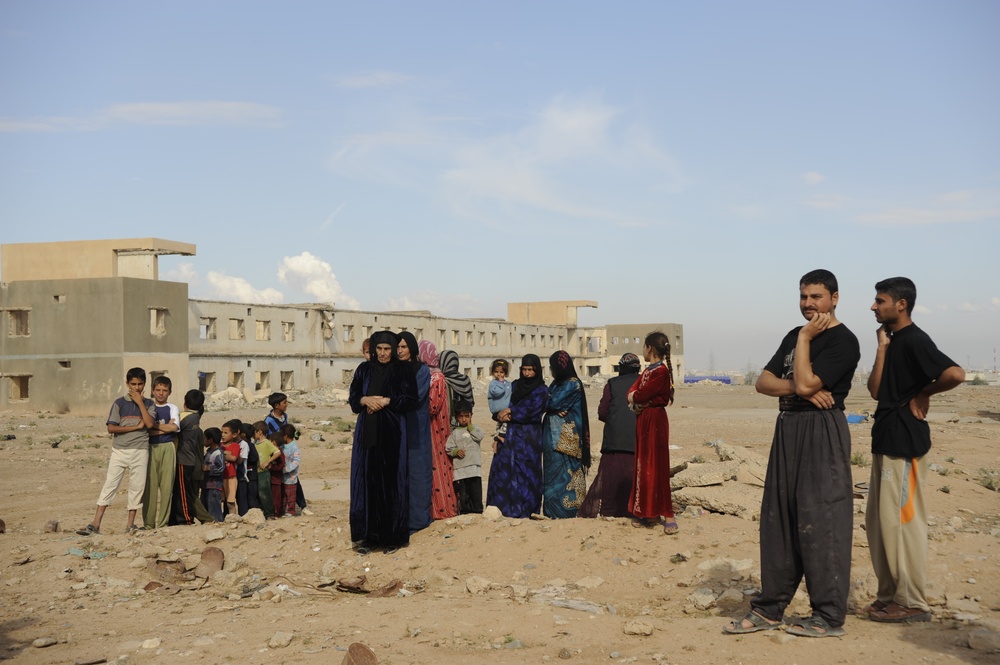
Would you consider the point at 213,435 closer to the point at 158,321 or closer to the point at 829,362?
the point at 829,362

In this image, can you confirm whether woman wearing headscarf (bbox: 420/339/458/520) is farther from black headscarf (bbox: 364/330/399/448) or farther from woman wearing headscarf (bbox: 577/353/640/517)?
woman wearing headscarf (bbox: 577/353/640/517)

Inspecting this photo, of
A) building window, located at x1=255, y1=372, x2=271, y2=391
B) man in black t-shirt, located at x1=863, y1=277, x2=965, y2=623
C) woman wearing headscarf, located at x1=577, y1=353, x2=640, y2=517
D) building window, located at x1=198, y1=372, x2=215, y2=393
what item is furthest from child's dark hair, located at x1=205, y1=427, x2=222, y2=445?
building window, located at x1=255, y1=372, x2=271, y2=391

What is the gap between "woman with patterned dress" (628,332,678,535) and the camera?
7059 mm

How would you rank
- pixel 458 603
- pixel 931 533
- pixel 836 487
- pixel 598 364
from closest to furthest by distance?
pixel 836 487, pixel 458 603, pixel 931 533, pixel 598 364

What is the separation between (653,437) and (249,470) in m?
4.42

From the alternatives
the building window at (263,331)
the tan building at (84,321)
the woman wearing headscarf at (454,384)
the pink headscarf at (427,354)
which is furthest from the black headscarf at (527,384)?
the building window at (263,331)

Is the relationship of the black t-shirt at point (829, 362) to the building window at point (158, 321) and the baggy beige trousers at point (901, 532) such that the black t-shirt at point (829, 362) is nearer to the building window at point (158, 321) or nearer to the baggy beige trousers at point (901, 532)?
the baggy beige trousers at point (901, 532)

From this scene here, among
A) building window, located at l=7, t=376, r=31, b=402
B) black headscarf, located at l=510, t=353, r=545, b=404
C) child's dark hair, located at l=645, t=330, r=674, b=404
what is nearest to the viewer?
child's dark hair, located at l=645, t=330, r=674, b=404

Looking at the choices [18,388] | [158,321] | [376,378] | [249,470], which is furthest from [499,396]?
[18,388]

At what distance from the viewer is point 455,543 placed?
24.2 feet

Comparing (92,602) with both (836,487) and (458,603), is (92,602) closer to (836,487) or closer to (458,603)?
(458,603)

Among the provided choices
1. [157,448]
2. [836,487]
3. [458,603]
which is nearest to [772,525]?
[836,487]

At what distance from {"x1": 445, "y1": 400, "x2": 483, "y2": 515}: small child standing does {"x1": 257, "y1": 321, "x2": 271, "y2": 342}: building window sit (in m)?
31.8

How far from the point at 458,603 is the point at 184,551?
293 centimetres
